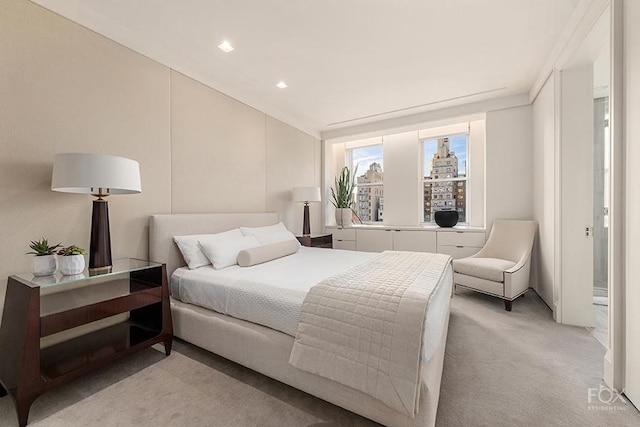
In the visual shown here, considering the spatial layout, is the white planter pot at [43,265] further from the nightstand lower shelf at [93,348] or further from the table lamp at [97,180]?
the nightstand lower shelf at [93,348]

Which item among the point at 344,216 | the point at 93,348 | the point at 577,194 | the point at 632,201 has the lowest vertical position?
the point at 93,348

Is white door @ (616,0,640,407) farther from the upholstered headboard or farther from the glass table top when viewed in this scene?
the upholstered headboard

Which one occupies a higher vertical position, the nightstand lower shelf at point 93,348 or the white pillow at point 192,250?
the white pillow at point 192,250

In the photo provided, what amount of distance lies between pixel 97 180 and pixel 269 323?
4.75 feet

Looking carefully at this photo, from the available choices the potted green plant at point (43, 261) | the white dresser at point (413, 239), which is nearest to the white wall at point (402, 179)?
the white dresser at point (413, 239)

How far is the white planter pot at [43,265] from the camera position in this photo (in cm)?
163

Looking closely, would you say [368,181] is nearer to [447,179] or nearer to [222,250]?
[447,179]

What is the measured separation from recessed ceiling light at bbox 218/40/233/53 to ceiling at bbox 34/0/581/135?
0.15 feet

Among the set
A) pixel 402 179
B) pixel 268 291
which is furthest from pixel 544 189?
pixel 268 291

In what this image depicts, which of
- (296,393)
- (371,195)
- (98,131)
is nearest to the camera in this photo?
(296,393)

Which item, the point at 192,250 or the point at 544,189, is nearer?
the point at 192,250

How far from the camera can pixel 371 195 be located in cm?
555

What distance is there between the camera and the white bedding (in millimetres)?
1593

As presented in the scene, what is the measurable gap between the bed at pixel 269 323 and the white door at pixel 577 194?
1464 millimetres
